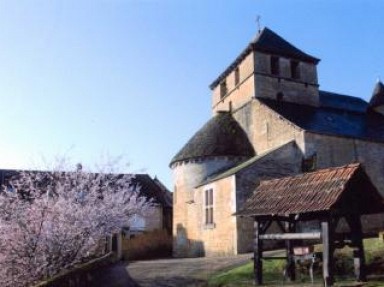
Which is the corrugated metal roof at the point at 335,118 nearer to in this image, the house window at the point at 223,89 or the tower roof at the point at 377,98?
the tower roof at the point at 377,98

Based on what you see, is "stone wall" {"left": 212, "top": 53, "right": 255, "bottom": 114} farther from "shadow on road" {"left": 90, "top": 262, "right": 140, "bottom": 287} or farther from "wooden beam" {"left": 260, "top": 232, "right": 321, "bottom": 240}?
"wooden beam" {"left": 260, "top": 232, "right": 321, "bottom": 240}

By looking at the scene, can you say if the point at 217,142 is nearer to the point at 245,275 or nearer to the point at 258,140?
the point at 258,140

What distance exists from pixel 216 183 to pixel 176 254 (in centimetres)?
671

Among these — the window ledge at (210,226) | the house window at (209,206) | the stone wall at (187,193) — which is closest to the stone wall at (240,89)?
the stone wall at (187,193)

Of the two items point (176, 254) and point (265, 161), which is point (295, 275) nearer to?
point (265, 161)

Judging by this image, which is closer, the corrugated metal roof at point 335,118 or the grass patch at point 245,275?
the grass patch at point 245,275

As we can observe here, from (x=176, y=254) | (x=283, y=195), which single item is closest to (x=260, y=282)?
(x=283, y=195)

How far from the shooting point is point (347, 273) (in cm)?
1280

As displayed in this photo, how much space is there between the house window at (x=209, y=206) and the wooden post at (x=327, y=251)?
1322 centimetres

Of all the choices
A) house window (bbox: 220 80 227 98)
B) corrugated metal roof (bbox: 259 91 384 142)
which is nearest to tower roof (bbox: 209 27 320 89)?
house window (bbox: 220 80 227 98)

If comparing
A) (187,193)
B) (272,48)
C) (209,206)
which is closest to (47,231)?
(209,206)

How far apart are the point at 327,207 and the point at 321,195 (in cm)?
69

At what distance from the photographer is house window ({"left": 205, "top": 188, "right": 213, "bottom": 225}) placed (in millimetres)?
23688

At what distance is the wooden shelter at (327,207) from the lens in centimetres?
1058
